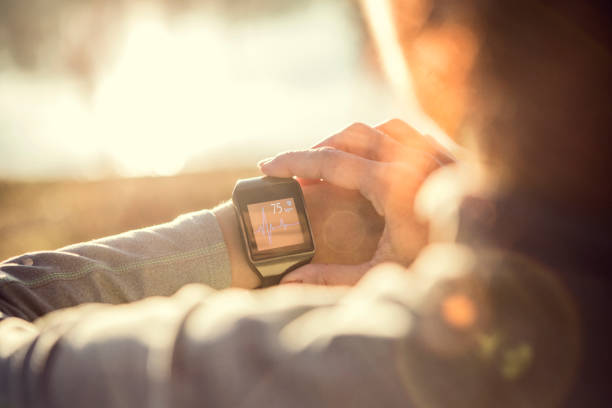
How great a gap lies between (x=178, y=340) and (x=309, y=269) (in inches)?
34.7

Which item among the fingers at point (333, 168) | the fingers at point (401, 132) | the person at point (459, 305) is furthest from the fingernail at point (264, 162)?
the person at point (459, 305)

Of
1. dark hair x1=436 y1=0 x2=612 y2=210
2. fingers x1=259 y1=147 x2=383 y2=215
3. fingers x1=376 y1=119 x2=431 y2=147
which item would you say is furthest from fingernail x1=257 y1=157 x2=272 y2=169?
dark hair x1=436 y1=0 x2=612 y2=210

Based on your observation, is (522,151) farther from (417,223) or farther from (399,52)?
(417,223)

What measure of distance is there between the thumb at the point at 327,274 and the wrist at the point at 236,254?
0.34 feet

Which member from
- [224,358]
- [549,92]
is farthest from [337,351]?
[549,92]

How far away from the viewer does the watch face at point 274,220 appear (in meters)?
1.38

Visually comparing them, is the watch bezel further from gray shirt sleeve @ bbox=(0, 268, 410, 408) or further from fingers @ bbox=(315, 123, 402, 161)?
gray shirt sleeve @ bbox=(0, 268, 410, 408)

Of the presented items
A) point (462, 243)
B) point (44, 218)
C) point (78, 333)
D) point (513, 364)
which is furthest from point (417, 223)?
point (44, 218)

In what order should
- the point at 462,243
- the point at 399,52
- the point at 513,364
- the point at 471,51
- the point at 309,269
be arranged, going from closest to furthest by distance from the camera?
1. the point at 513,364
2. the point at 462,243
3. the point at 471,51
4. the point at 399,52
5. the point at 309,269

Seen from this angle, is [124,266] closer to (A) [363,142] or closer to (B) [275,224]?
(B) [275,224]

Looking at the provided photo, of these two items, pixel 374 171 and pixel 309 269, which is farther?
pixel 309 269

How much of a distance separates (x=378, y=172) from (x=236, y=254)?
0.48 meters

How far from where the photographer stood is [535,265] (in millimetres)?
528

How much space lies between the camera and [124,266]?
124 cm
